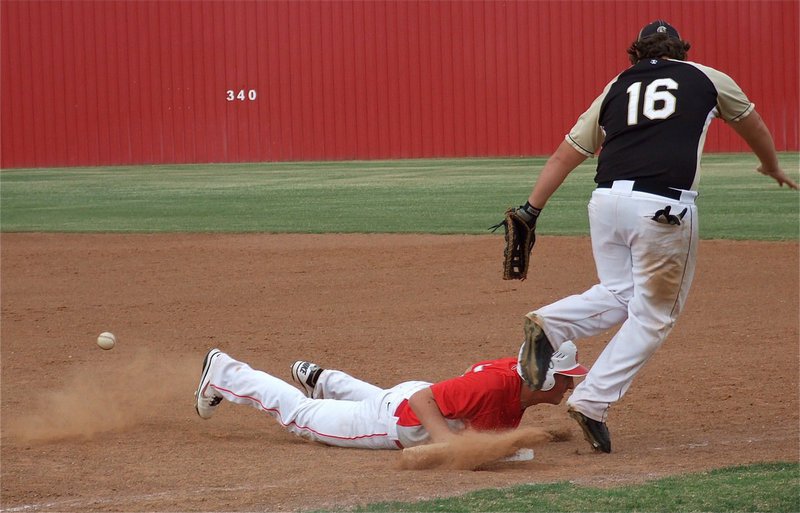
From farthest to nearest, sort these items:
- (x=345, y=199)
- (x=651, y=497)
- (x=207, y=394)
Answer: (x=345, y=199) → (x=207, y=394) → (x=651, y=497)

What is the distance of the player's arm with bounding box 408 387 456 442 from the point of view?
4.41 metres

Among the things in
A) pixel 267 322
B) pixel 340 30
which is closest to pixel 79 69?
pixel 340 30

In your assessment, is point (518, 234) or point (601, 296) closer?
point (601, 296)

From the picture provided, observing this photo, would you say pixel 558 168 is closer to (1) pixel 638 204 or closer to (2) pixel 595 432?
(1) pixel 638 204

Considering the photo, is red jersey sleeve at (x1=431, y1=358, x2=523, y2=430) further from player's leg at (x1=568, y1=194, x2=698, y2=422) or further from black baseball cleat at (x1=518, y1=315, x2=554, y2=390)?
player's leg at (x1=568, y1=194, x2=698, y2=422)

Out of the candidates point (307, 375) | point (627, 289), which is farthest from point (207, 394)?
point (627, 289)

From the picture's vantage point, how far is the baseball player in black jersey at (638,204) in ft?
14.3

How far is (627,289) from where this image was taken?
454cm

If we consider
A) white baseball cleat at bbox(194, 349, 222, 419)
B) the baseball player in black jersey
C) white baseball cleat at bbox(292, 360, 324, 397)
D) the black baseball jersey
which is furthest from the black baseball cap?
white baseball cleat at bbox(194, 349, 222, 419)

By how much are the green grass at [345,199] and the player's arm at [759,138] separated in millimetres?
6699

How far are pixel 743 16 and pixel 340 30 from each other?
9.33 metres

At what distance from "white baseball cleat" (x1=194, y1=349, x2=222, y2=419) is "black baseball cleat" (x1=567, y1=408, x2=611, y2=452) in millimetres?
1728

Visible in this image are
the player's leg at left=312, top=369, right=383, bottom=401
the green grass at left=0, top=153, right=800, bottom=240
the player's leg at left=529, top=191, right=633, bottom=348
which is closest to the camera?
the player's leg at left=529, top=191, right=633, bottom=348

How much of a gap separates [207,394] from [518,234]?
5.58ft
